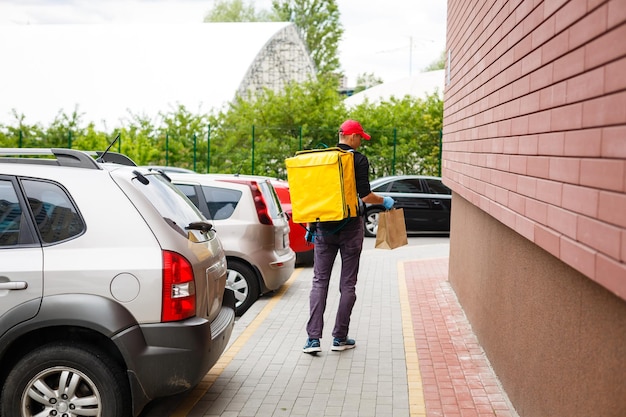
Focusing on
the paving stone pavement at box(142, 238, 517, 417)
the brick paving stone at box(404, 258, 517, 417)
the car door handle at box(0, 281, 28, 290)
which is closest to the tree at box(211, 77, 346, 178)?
the brick paving stone at box(404, 258, 517, 417)

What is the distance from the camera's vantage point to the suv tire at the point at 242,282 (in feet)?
31.1

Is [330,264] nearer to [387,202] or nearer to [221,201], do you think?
[387,202]

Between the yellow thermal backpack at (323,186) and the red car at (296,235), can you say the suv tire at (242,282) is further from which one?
the red car at (296,235)

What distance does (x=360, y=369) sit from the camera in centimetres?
677

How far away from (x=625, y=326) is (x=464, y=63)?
22.5 ft

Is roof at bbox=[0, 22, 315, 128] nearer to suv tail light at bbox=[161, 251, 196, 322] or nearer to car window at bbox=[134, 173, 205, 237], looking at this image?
car window at bbox=[134, 173, 205, 237]

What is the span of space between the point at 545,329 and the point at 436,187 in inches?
571

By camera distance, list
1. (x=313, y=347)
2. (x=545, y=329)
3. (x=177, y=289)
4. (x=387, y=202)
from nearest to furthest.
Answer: (x=545, y=329) < (x=177, y=289) < (x=313, y=347) < (x=387, y=202)

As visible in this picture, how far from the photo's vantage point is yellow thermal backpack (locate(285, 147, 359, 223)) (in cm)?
692

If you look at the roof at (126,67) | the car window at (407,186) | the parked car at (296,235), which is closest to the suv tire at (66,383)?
the parked car at (296,235)

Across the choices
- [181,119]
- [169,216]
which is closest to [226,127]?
[181,119]

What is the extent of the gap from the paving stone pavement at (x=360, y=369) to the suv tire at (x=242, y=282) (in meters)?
0.14

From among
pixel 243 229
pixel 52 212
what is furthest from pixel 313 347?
pixel 52 212

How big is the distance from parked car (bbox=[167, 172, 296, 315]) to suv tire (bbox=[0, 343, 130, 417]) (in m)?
4.60
